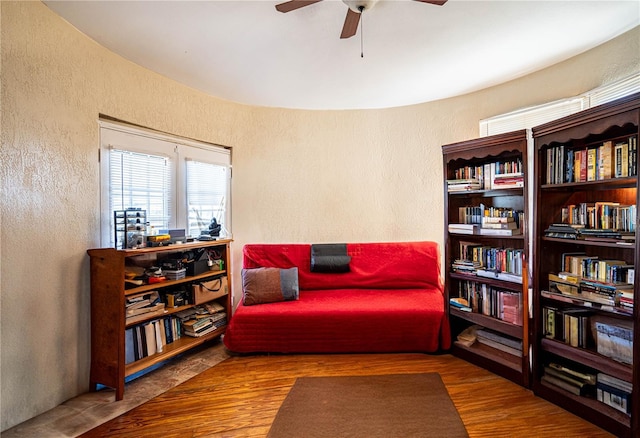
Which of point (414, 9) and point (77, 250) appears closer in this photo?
point (414, 9)

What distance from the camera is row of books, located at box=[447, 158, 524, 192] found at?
7.83 ft

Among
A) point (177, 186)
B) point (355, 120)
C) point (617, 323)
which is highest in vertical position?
point (355, 120)

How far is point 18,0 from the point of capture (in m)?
1.88

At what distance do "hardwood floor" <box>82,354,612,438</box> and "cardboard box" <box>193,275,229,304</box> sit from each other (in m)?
0.60

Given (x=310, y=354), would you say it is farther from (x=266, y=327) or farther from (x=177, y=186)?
(x=177, y=186)

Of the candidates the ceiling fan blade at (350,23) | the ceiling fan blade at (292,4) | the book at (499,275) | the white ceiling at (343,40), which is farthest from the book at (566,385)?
the ceiling fan blade at (292,4)

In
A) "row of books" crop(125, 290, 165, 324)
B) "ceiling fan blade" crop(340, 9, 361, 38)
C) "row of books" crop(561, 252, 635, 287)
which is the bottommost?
"row of books" crop(125, 290, 165, 324)

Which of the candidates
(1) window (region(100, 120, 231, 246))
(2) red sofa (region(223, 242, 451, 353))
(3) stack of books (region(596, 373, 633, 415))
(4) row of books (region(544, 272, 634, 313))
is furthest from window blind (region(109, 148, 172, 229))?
(3) stack of books (region(596, 373, 633, 415))

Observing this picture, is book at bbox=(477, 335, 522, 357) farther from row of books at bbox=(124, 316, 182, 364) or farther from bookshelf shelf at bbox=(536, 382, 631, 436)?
row of books at bbox=(124, 316, 182, 364)

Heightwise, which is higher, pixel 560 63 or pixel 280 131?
pixel 560 63

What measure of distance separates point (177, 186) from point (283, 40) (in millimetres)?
1734

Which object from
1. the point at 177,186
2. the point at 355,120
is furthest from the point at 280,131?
the point at 177,186

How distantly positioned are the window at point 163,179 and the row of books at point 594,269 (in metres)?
3.02

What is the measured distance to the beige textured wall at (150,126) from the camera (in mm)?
1906
